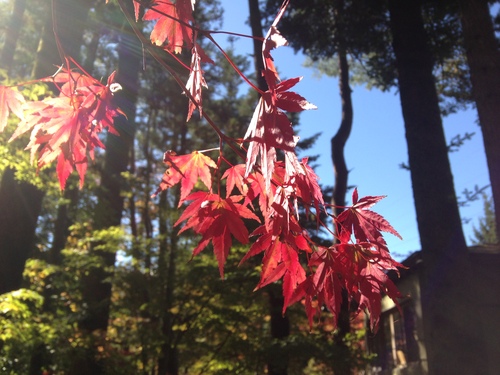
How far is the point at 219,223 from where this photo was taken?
139cm

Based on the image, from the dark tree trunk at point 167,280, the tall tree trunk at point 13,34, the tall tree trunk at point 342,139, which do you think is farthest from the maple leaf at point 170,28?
the tall tree trunk at point 13,34

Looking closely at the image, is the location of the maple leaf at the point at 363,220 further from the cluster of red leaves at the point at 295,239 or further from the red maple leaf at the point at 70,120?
the red maple leaf at the point at 70,120

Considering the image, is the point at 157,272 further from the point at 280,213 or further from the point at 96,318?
the point at 280,213

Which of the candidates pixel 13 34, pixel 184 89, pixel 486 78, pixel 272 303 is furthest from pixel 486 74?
pixel 13 34

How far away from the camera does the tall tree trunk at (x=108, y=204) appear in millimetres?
7453

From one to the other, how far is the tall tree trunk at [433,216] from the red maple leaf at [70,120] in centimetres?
456

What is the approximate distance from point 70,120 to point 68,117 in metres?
0.02

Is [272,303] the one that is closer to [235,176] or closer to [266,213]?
[235,176]

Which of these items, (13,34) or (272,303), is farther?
(272,303)

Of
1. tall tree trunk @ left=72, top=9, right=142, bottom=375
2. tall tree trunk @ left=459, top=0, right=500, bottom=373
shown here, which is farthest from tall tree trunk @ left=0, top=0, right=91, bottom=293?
tall tree trunk @ left=459, top=0, right=500, bottom=373

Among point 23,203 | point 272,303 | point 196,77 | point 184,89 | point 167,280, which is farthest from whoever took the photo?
point 272,303

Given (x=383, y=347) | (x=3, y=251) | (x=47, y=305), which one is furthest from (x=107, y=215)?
(x=383, y=347)

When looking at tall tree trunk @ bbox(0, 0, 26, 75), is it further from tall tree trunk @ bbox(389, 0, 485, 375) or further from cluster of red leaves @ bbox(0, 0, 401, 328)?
cluster of red leaves @ bbox(0, 0, 401, 328)

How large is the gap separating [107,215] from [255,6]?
4696 mm
